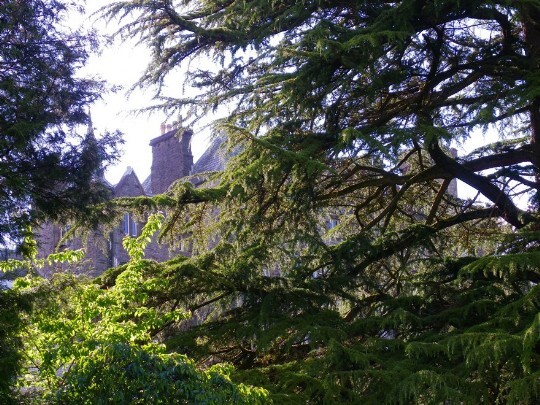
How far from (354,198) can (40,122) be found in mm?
6515

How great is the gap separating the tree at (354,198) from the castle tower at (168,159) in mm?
14969

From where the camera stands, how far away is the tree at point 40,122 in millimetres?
9688

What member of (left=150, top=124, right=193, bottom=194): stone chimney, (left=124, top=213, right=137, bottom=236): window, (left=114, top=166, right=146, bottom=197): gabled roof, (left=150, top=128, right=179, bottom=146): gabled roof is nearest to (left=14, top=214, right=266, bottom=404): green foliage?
(left=150, top=124, right=193, bottom=194): stone chimney

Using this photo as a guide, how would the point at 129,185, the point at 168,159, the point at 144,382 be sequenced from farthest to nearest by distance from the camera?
the point at 129,185 → the point at 168,159 → the point at 144,382

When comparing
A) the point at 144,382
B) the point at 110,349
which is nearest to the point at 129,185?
the point at 110,349

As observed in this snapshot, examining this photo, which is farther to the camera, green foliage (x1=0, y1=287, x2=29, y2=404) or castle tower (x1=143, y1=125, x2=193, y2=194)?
castle tower (x1=143, y1=125, x2=193, y2=194)

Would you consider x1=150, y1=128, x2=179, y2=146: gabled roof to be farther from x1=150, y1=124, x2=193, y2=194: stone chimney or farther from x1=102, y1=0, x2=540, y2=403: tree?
x1=102, y1=0, x2=540, y2=403: tree

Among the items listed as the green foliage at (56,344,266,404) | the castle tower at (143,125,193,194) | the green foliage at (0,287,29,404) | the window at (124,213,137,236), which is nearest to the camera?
the green foliage at (56,344,266,404)

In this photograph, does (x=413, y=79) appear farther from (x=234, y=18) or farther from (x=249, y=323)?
(x=249, y=323)

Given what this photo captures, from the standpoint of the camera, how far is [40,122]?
9656mm

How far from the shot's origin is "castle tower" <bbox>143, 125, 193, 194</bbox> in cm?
2925

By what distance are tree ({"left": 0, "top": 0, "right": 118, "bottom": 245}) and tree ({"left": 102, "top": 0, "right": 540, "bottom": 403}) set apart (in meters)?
1.02

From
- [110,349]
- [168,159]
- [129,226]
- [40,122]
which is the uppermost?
[168,159]

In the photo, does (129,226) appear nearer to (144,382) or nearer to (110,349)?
(110,349)
